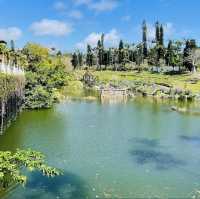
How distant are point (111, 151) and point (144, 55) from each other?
410 ft

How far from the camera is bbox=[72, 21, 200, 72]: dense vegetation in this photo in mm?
Answer: 134500

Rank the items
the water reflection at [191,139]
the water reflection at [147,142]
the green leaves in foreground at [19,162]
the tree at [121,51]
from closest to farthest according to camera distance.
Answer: the green leaves in foreground at [19,162] → the water reflection at [147,142] → the water reflection at [191,139] → the tree at [121,51]

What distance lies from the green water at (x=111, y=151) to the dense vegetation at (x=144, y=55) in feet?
222

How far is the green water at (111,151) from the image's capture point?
2834 centimetres

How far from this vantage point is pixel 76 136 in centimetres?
4722

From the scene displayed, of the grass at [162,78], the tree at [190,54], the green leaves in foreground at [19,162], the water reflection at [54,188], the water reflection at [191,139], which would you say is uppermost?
the tree at [190,54]

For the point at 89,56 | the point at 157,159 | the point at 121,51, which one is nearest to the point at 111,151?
the point at 157,159

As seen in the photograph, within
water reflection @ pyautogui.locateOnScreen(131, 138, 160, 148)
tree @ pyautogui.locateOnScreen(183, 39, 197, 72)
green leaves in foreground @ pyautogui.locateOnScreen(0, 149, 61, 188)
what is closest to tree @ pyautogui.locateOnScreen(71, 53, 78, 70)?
tree @ pyautogui.locateOnScreen(183, 39, 197, 72)

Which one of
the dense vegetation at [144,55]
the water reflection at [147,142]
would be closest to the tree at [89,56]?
the dense vegetation at [144,55]

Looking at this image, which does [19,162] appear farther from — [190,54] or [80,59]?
[80,59]

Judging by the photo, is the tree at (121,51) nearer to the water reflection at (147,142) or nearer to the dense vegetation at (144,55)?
the dense vegetation at (144,55)

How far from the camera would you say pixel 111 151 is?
39.7 metres

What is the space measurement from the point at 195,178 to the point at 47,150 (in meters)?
14.8

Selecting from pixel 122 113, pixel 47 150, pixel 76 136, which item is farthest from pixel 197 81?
pixel 47 150
